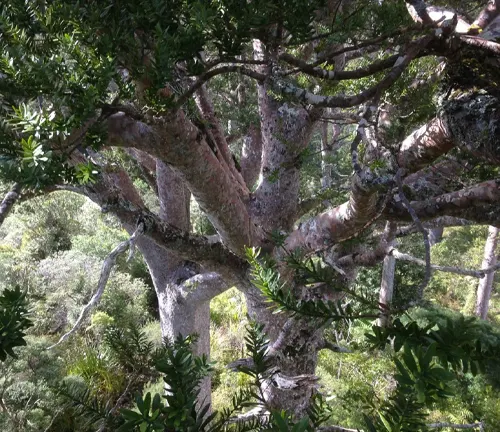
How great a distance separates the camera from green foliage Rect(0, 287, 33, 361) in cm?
66

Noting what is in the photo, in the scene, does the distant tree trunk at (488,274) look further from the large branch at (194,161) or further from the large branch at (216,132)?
the large branch at (194,161)

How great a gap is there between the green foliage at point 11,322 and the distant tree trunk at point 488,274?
7916 mm

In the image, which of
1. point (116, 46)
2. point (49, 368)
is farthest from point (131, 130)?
point (49, 368)

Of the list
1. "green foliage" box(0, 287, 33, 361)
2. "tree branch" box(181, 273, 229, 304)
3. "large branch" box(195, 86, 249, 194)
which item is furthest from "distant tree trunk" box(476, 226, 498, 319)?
"green foliage" box(0, 287, 33, 361)

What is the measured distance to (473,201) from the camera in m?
1.54

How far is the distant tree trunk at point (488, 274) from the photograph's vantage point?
23.6ft

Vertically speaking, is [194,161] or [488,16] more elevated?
[488,16]

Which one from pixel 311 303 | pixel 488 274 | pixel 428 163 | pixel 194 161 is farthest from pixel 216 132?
pixel 488 274

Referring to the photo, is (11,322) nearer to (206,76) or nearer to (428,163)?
(206,76)

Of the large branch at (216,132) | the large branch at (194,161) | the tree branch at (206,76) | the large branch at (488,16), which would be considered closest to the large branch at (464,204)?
the large branch at (488,16)

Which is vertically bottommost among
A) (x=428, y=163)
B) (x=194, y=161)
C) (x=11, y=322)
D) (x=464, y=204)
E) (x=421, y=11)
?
(x=11, y=322)

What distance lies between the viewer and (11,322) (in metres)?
0.67

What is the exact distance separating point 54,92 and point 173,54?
264 mm

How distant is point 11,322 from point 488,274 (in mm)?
7942
